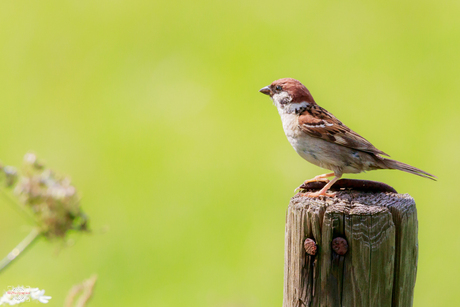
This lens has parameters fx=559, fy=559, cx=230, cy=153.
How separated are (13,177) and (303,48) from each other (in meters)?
8.57

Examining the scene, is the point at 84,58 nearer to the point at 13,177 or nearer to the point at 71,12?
the point at 71,12

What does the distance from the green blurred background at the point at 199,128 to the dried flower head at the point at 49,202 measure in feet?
13.5

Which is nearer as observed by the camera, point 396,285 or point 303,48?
point 396,285

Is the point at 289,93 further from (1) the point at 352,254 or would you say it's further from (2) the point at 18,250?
(2) the point at 18,250

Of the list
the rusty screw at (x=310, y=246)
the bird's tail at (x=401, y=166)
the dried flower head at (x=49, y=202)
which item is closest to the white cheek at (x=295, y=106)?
the bird's tail at (x=401, y=166)

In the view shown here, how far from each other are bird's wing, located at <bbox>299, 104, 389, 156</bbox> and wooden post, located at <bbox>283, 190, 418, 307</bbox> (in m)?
1.07

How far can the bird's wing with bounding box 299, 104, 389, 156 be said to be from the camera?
384cm

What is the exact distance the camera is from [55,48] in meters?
11.3

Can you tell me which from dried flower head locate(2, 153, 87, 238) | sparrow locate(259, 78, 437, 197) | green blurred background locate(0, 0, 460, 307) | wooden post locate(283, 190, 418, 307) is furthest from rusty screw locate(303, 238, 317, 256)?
green blurred background locate(0, 0, 460, 307)

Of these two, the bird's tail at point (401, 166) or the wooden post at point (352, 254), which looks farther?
the bird's tail at point (401, 166)

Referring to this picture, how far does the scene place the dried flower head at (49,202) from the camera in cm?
242

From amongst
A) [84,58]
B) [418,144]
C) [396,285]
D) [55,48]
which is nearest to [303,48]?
[418,144]

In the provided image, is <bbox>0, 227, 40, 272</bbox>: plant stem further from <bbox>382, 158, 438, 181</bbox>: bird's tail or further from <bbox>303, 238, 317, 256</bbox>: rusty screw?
<bbox>382, 158, 438, 181</bbox>: bird's tail

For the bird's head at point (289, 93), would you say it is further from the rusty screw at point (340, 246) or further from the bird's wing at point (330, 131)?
the rusty screw at point (340, 246)
